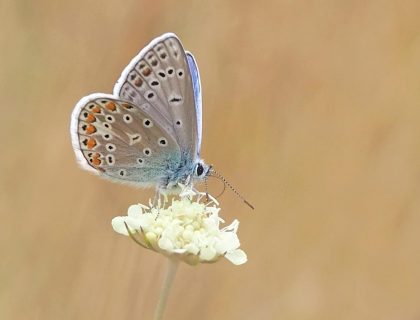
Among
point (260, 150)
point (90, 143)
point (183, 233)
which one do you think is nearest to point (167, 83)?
point (90, 143)

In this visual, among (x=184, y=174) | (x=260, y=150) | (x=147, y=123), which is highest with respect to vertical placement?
(x=147, y=123)

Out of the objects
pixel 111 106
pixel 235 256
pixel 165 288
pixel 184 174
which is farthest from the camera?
pixel 184 174

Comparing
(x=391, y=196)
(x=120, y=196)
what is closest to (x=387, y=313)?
(x=391, y=196)

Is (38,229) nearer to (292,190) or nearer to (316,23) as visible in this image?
(292,190)

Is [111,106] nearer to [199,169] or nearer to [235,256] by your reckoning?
[199,169]

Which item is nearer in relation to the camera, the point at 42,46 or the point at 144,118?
the point at 144,118

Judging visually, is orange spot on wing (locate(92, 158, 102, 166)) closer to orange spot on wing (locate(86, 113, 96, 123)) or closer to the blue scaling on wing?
orange spot on wing (locate(86, 113, 96, 123))
